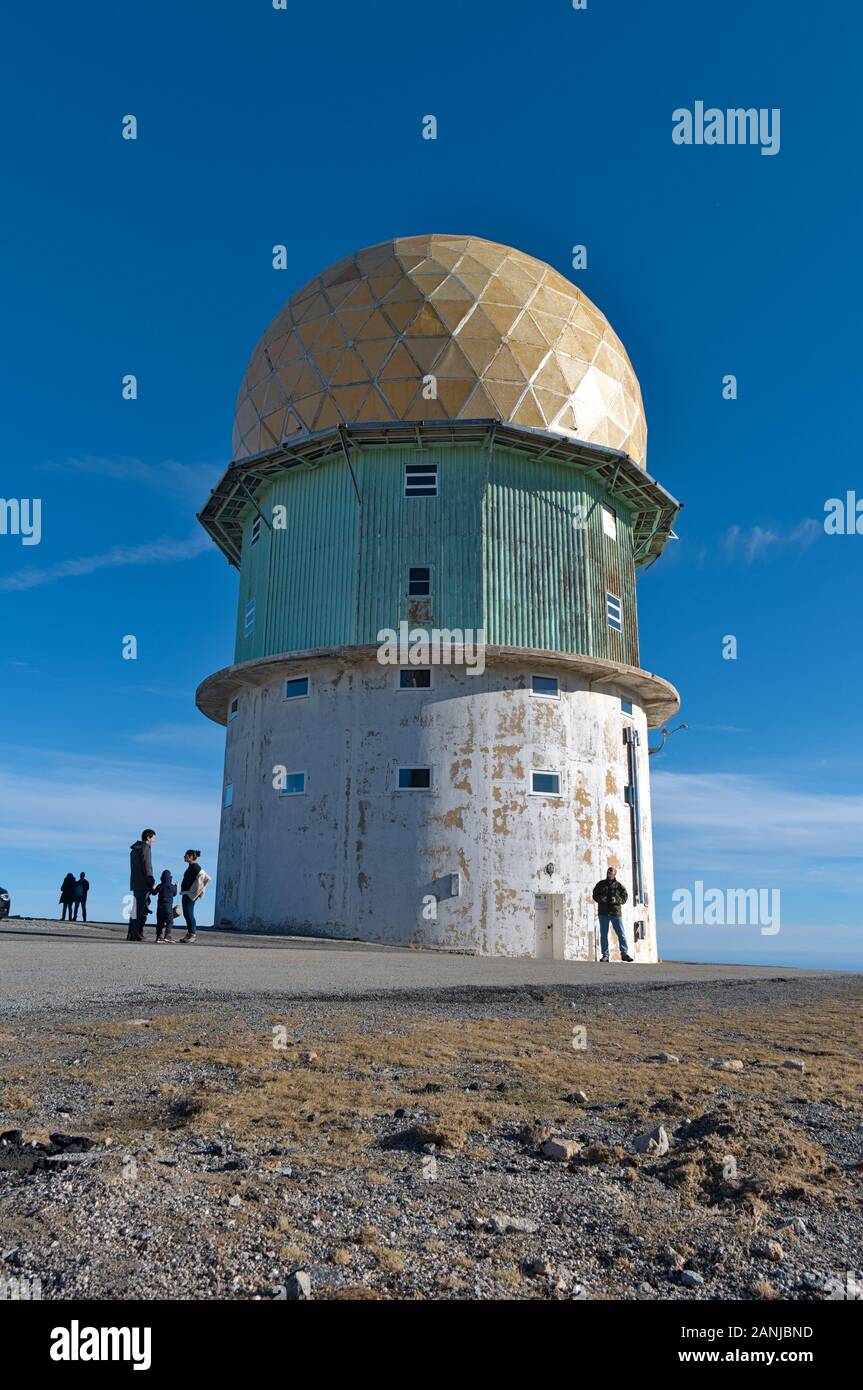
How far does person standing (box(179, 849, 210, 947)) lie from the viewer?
17500 mm

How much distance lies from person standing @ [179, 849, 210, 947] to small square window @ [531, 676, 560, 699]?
30.1 feet

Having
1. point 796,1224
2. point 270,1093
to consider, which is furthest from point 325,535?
point 796,1224

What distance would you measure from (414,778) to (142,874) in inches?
289

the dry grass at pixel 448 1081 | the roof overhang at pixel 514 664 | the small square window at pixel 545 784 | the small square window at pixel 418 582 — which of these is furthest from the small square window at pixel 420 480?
the dry grass at pixel 448 1081

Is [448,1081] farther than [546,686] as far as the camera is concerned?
No

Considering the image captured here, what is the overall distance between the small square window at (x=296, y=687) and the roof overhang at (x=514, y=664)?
0.21 m

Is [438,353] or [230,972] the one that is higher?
[438,353]

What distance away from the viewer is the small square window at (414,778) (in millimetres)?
22094

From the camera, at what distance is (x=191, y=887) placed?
57.9ft

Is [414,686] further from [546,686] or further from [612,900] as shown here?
[612,900]

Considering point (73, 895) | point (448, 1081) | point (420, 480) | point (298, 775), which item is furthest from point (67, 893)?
point (448, 1081)

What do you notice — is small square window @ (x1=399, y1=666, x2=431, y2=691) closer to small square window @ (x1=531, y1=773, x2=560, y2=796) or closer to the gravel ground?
small square window @ (x1=531, y1=773, x2=560, y2=796)

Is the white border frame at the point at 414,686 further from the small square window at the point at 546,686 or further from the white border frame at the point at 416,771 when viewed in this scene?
the small square window at the point at 546,686
